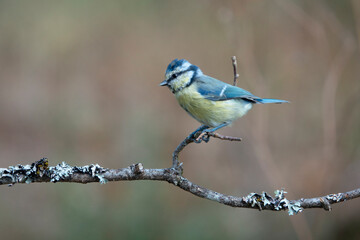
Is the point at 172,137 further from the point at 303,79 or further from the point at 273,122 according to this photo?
the point at 303,79

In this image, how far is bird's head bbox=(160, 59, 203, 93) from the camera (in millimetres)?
2475

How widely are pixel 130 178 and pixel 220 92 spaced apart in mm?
1107

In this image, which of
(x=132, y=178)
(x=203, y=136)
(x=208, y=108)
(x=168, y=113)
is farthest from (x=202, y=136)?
(x=168, y=113)

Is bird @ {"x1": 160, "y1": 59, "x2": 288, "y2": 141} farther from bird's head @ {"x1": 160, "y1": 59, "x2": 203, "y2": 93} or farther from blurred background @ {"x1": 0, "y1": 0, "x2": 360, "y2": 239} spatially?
blurred background @ {"x1": 0, "y1": 0, "x2": 360, "y2": 239}

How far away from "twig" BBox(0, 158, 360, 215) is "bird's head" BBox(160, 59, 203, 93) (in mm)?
946

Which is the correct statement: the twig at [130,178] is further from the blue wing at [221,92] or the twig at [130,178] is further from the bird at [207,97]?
the blue wing at [221,92]

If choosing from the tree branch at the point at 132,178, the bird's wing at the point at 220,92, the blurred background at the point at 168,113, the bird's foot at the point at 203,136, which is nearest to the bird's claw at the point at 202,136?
the bird's foot at the point at 203,136

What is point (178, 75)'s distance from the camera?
2.51 meters

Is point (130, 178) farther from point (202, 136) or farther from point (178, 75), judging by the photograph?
point (178, 75)

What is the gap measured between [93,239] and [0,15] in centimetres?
338

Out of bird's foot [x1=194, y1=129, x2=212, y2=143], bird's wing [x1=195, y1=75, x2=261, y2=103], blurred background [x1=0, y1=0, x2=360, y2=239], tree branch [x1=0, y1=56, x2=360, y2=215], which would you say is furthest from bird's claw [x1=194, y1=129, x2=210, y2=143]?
blurred background [x1=0, y1=0, x2=360, y2=239]

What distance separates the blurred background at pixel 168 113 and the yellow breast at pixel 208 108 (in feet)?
2.68

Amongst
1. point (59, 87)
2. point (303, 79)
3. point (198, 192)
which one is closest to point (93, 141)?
point (59, 87)

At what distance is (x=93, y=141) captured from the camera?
174 inches
